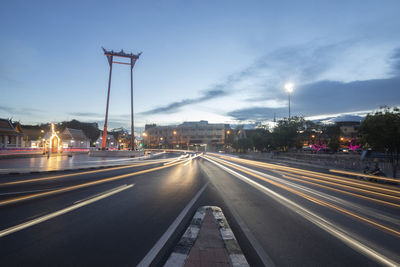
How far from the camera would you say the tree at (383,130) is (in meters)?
15.0

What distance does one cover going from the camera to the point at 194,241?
390 cm

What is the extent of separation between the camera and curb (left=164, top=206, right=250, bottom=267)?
3191mm

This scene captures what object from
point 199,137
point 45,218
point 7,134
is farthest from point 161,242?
point 199,137

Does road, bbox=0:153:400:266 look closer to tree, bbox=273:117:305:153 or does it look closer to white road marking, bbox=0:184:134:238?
white road marking, bbox=0:184:134:238

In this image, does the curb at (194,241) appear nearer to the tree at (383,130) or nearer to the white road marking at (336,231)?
the white road marking at (336,231)

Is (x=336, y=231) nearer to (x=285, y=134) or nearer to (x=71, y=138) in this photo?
(x=285, y=134)

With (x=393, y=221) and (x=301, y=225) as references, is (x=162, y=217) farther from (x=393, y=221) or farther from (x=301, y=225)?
(x=393, y=221)

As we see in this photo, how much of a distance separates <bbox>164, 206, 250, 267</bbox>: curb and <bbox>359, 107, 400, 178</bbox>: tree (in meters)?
16.6

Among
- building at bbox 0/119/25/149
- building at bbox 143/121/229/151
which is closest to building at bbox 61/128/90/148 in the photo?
building at bbox 0/119/25/149

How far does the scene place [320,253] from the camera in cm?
362

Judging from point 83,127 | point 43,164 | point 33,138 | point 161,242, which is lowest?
point 43,164

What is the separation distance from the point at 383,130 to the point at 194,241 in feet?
59.6

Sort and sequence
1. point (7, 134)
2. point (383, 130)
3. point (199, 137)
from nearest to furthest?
point (383, 130) → point (7, 134) → point (199, 137)

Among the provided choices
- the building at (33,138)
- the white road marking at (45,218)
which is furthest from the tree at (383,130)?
the building at (33,138)
